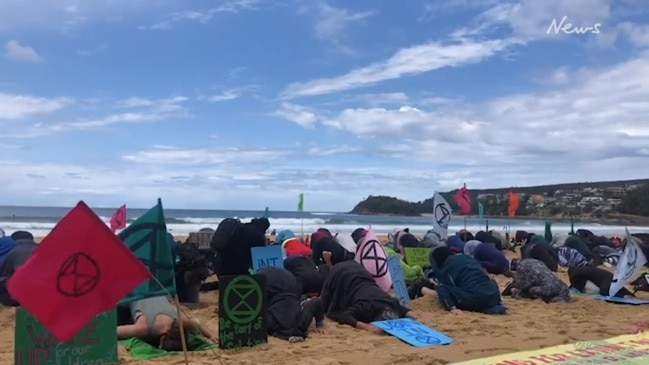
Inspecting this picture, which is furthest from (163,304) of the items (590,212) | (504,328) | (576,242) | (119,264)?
(590,212)

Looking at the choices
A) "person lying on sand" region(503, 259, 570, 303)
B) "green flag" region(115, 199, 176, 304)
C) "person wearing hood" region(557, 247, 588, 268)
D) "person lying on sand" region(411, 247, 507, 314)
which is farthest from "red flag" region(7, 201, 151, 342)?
"person wearing hood" region(557, 247, 588, 268)

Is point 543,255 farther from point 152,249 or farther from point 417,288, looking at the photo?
point 152,249

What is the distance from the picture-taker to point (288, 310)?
253 inches

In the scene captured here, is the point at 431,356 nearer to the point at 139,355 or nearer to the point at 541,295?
the point at 139,355

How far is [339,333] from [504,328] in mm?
1797

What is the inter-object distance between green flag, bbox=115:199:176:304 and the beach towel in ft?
2.78

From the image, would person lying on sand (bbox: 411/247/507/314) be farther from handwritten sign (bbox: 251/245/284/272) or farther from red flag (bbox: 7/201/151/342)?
red flag (bbox: 7/201/151/342)

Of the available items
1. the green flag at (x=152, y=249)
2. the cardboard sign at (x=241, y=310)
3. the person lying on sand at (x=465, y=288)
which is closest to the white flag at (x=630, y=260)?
the person lying on sand at (x=465, y=288)

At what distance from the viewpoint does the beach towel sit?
539 centimetres

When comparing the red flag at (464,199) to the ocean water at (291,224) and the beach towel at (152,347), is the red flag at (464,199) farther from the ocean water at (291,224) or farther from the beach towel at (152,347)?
the beach towel at (152,347)

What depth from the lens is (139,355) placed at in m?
5.36

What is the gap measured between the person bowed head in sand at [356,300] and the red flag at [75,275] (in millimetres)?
3403

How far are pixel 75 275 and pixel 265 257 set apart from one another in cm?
503

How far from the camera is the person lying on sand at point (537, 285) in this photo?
9062 millimetres
